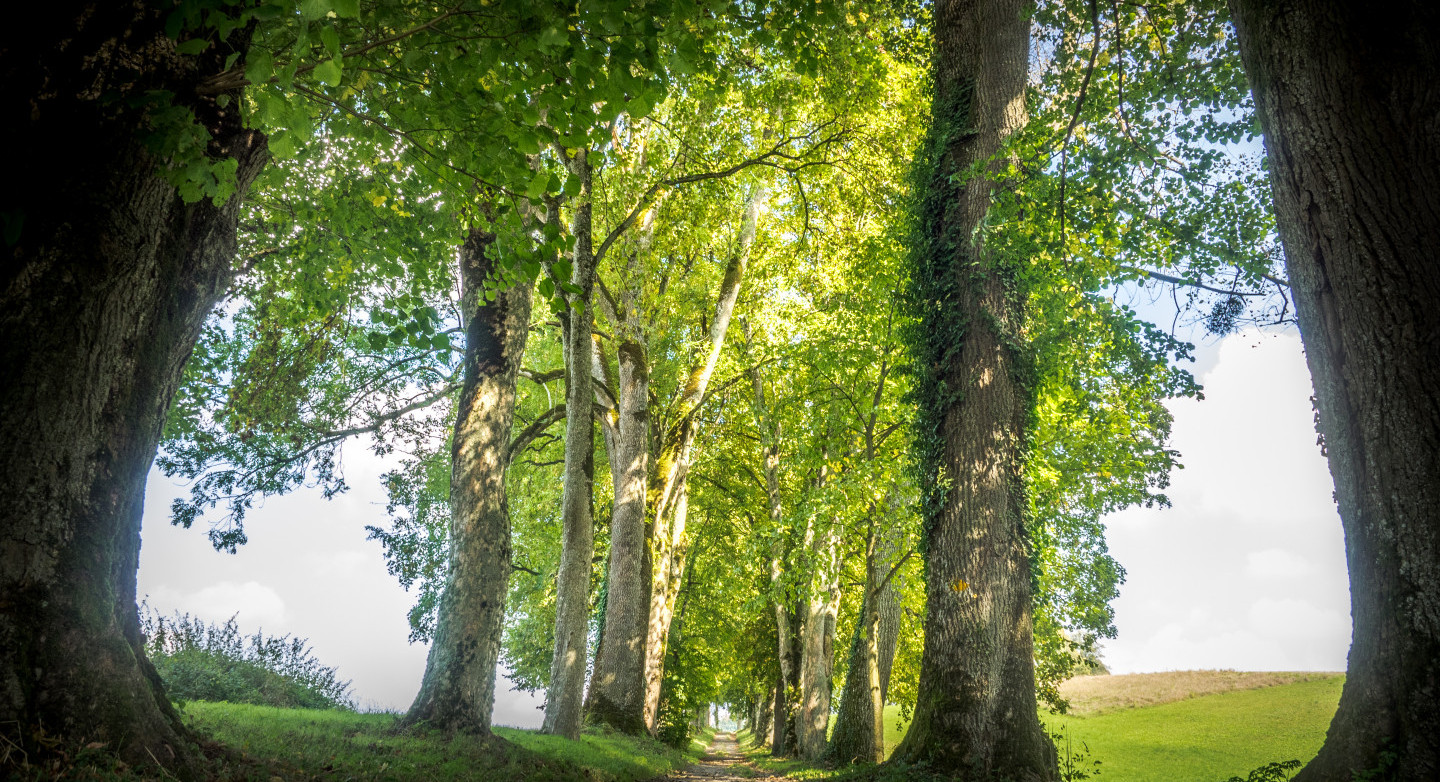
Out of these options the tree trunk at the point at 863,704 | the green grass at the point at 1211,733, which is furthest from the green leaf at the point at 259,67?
the green grass at the point at 1211,733

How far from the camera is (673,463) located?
52.7 feet

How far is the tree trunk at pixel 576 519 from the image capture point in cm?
934

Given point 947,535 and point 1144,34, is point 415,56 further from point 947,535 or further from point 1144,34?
point 1144,34

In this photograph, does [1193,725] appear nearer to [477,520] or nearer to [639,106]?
[477,520]

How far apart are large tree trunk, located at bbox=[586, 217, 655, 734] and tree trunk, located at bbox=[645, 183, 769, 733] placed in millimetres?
1561

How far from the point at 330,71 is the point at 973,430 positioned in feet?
25.6

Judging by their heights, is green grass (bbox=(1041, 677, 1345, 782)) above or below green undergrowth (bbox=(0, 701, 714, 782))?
below

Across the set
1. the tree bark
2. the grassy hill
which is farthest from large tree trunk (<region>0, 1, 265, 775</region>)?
the tree bark

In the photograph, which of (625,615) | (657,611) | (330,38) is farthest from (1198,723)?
(330,38)

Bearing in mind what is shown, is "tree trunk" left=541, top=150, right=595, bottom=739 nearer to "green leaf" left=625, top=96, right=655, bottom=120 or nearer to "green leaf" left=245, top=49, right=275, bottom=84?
"green leaf" left=625, top=96, right=655, bottom=120

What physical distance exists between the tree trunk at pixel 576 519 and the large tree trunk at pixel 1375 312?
7569 mm

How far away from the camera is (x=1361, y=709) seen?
3.68 meters

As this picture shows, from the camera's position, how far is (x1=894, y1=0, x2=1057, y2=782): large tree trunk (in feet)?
23.7

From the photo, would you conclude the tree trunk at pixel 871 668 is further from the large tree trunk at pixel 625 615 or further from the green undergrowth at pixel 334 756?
the green undergrowth at pixel 334 756
